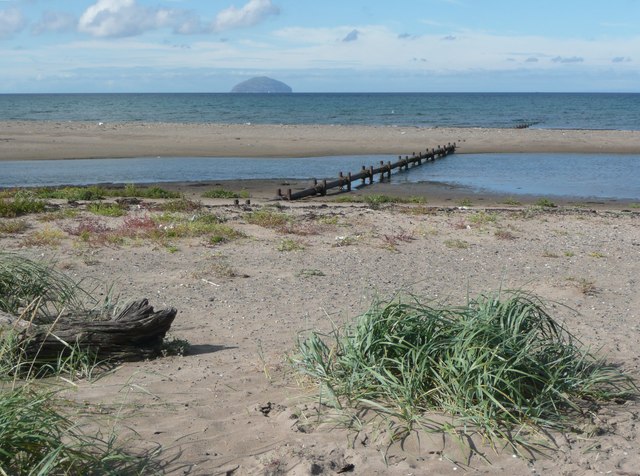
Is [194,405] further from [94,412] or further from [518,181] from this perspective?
[518,181]

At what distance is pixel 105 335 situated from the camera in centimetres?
580

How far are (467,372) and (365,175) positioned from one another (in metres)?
21.8

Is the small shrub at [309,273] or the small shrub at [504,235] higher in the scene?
the small shrub at [309,273]

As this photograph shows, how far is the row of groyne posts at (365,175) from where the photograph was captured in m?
21.7

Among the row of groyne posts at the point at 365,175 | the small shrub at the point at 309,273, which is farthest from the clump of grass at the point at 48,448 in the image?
the row of groyne posts at the point at 365,175

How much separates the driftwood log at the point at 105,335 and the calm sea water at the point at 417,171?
1883 centimetres

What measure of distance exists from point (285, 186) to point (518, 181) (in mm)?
8340

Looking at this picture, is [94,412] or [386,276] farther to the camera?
[386,276]

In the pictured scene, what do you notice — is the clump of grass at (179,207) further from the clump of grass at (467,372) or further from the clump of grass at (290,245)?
the clump of grass at (467,372)

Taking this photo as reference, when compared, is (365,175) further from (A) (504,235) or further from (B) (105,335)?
(B) (105,335)

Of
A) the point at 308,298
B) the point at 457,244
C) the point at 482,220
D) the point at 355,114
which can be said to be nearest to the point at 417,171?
the point at 482,220

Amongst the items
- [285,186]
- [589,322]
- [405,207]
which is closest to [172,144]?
[285,186]

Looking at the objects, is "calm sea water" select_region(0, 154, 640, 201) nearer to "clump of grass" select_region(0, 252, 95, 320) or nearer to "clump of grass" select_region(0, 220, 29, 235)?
"clump of grass" select_region(0, 220, 29, 235)

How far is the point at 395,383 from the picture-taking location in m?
4.99
